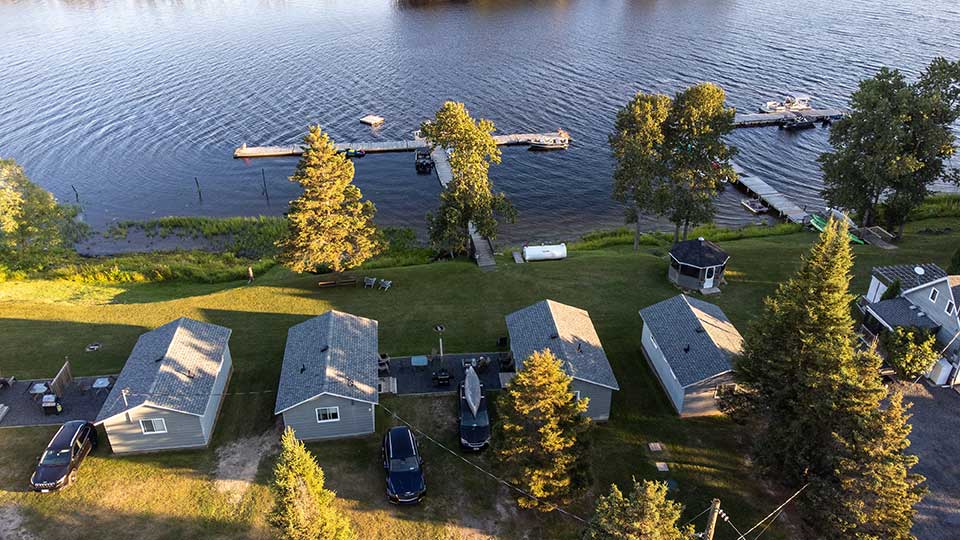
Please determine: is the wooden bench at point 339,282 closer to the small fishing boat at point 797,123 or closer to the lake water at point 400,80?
the lake water at point 400,80

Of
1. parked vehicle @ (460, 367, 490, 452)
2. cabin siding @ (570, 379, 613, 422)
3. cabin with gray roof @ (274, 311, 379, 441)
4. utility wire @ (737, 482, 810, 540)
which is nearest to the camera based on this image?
utility wire @ (737, 482, 810, 540)

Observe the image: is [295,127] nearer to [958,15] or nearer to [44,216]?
[44,216]

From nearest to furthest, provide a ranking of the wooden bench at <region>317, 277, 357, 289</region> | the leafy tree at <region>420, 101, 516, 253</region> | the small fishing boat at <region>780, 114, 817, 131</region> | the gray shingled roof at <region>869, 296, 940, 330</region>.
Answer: the gray shingled roof at <region>869, 296, 940, 330</region>, the leafy tree at <region>420, 101, 516, 253</region>, the wooden bench at <region>317, 277, 357, 289</region>, the small fishing boat at <region>780, 114, 817, 131</region>

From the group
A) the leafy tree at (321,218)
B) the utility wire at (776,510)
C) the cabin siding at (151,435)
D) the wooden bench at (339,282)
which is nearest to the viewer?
the utility wire at (776,510)

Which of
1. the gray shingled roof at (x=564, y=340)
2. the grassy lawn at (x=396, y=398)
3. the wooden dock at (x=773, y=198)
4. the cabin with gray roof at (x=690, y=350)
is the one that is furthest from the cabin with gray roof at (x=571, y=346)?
the wooden dock at (x=773, y=198)

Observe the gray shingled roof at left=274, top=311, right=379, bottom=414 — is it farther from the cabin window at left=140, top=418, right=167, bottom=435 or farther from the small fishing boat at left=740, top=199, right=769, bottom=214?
the small fishing boat at left=740, top=199, right=769, bottom=214

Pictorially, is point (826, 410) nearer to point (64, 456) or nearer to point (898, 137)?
point (898, 137)

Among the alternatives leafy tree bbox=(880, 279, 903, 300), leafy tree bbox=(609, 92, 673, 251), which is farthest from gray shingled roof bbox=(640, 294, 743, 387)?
leafy tree bbox=(609, 92, 673, 251)
